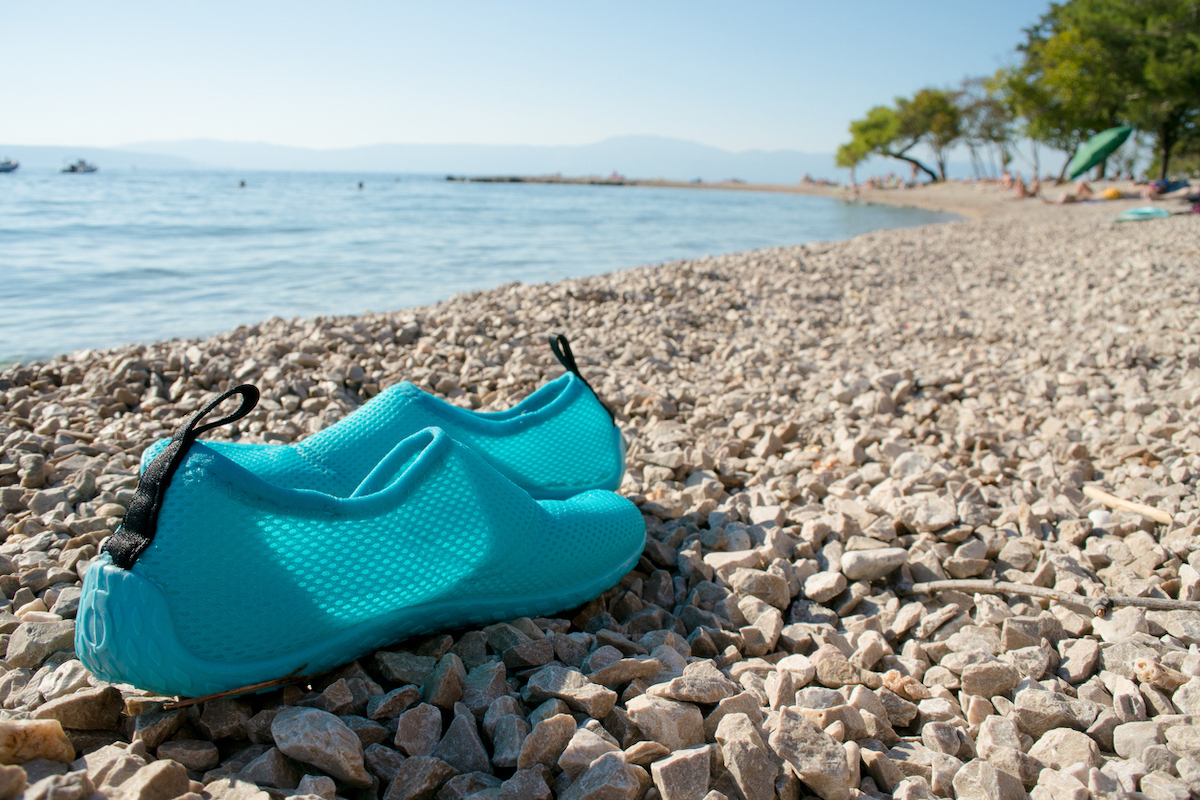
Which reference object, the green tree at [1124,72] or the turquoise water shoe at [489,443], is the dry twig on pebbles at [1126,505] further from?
the green tree at [1124,72]

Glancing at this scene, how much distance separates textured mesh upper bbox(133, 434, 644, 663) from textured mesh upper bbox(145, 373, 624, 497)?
10.7 inches

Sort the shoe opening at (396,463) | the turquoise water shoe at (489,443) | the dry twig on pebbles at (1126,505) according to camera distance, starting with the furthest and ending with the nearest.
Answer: the dry twig on pebbles at (1126,505) → the turquoise water shoe at (489,443) → the shoe opening at (396,463)

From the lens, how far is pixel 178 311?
6.29 m

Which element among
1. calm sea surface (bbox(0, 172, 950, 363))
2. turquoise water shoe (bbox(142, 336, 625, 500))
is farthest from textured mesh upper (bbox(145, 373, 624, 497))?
calm sea surface (bbox(0, 172, 950, 363))

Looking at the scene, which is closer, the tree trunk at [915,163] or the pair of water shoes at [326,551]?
the pair of water shoes at [326,551]

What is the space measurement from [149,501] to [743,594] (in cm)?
127

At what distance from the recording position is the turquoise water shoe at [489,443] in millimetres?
1566

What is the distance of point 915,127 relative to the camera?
42.0m

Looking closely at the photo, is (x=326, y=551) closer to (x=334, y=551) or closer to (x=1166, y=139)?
(x=334, y=551)

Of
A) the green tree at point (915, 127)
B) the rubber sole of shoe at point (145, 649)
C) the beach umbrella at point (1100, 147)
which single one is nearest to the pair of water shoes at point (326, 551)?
the rubber sole of shoe at point (145, 649)

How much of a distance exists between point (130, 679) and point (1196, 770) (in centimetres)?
163

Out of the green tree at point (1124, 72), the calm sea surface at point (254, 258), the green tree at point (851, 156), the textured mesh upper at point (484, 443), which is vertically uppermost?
the green tree at point (851, 156)

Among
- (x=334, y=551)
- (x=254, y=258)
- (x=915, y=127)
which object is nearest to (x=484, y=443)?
(x=334, y=551)

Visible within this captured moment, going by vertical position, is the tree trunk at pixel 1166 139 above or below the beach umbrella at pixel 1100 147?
above
